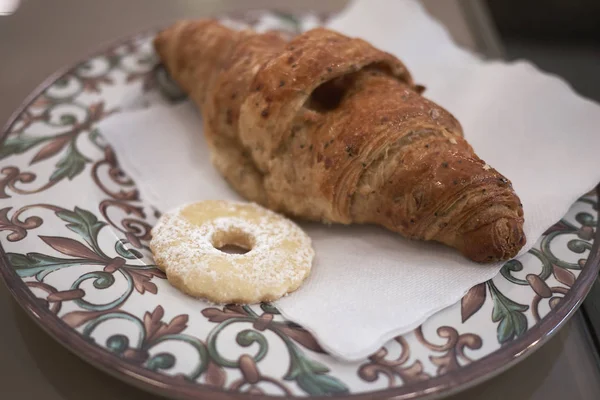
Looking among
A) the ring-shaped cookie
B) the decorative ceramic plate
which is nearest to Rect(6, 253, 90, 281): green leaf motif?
the decorative ceramic plate

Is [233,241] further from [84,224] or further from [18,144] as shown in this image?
[18,144]

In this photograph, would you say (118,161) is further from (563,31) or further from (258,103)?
(563,31)

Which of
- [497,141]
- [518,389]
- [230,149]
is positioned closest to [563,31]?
[497,141]

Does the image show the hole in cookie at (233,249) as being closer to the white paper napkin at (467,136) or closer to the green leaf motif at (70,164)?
the white paper napkin at (467,136)

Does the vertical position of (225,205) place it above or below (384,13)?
below

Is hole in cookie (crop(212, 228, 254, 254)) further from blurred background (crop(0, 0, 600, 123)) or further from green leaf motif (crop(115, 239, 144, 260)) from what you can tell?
blurred background (crop(0, 0, 600, 123))


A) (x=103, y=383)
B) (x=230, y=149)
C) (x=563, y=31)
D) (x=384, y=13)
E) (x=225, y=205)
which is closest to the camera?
(x=103, y=383)
